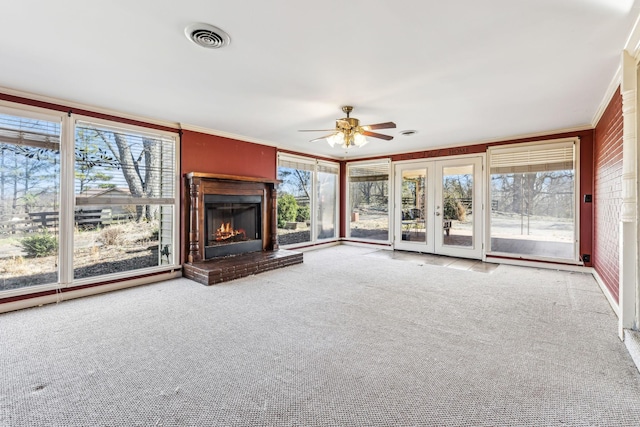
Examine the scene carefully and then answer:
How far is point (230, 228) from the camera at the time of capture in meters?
5.30

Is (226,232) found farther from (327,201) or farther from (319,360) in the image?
(319,360)

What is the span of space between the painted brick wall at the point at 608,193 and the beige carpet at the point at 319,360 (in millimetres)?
465

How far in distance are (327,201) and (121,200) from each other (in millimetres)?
4574

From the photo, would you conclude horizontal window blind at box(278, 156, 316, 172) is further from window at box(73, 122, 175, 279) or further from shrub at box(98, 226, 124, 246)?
shrub at box(98, 226, 124, 246)

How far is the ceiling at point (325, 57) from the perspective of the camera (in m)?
1.89

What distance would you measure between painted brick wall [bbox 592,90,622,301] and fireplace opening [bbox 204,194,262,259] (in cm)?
489

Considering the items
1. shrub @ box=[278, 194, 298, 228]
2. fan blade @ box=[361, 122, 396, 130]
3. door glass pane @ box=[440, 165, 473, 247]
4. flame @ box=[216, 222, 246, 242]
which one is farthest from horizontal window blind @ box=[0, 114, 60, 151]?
door glass pane @ box=[440, 165, 473, 247]

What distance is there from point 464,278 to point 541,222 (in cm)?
199

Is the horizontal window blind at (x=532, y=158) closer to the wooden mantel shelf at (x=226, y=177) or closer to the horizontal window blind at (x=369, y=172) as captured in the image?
the horizontal window blind at (x=369, y=172)

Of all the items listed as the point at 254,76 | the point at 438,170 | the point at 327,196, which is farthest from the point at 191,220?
the point at 438,170

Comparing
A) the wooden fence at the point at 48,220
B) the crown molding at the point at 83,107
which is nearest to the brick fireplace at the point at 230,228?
the crown molding at the point at 83,107

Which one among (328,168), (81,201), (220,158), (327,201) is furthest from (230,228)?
(328,168)

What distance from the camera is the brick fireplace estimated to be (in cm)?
448

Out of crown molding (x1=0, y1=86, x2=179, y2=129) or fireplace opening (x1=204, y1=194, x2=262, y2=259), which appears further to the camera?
fireplace opening (x1=204, y1=194, x2=262, y2=259)
